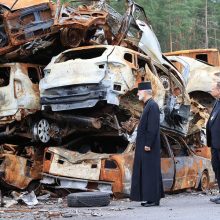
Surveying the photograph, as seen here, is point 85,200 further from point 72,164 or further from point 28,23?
point 28,23

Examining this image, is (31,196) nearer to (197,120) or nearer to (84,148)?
(84,148)

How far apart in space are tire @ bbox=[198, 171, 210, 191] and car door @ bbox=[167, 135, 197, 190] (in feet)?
1.43

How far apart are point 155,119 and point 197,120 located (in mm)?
5650

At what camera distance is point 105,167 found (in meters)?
10.8

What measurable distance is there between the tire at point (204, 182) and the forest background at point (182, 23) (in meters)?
37.3

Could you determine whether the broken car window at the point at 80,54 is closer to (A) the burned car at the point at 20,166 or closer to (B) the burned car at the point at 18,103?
(B) the burned car at the point at 18,103

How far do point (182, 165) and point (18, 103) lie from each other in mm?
3595

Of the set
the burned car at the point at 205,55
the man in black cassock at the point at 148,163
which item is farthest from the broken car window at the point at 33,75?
the burned car at the point at 205,55

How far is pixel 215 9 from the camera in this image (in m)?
62.7

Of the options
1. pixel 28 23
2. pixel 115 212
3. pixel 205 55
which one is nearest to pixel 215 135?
pixel 115 212

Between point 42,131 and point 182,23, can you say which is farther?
point 182,23

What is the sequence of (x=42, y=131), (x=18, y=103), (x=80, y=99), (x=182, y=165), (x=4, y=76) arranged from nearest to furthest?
(x=80, y=99) → (x=18, y=103) → (x=42, y=131) → (x=182, y=165) → (x=4, y=76)

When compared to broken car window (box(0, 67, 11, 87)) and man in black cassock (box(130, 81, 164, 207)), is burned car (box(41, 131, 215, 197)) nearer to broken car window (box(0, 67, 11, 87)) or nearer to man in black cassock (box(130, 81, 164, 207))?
man in black cassock (box(130, 81, 164, 207))

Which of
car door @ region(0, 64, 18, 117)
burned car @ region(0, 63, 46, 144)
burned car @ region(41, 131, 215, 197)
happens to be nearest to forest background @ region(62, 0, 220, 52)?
burned car @ region(41, 131, 215, 197)
